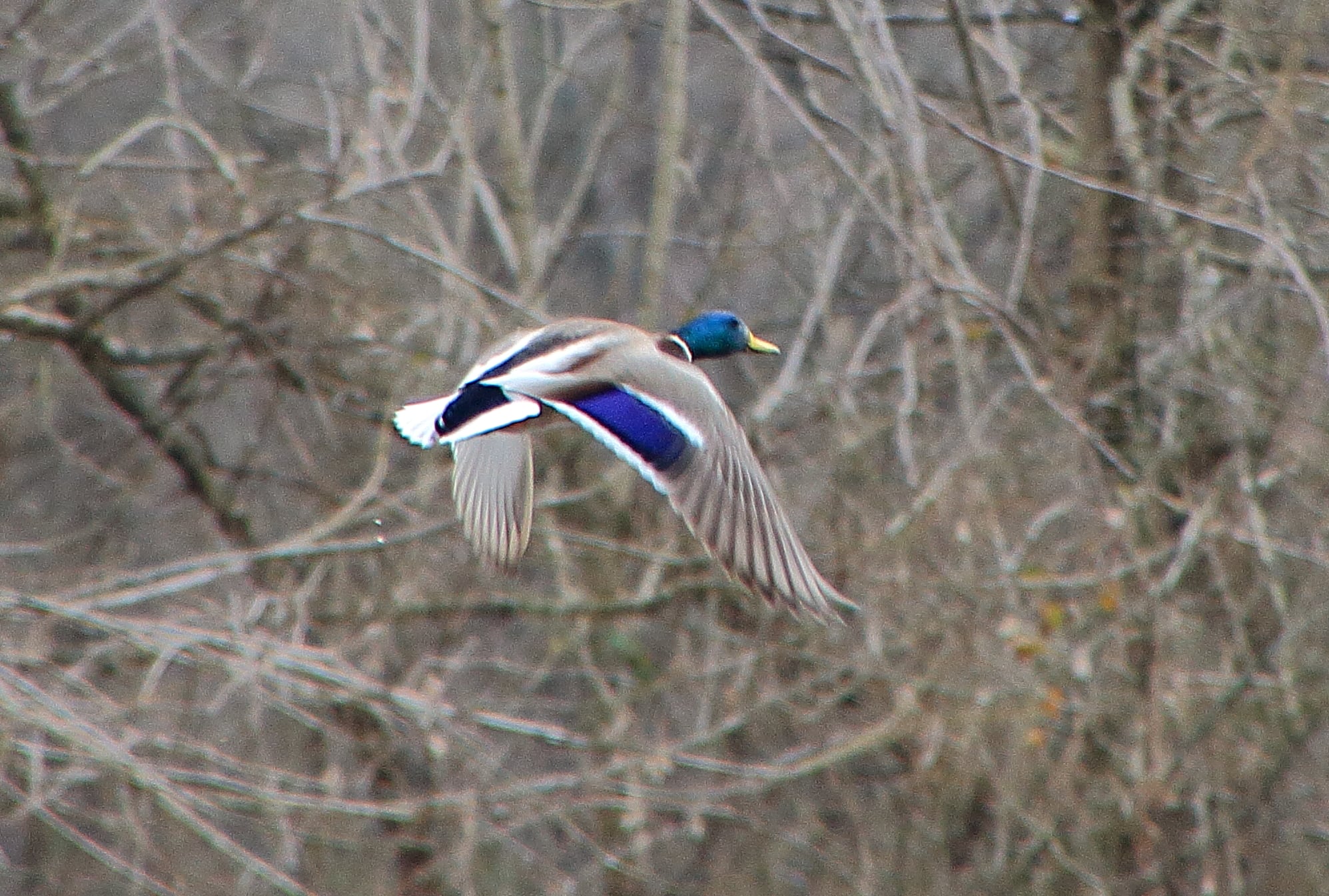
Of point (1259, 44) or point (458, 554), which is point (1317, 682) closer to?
point (1259, 44)

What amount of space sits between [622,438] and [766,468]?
3.03 metres

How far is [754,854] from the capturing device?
318 inches

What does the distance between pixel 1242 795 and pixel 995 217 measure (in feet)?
9.99

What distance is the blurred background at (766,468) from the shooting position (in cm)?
627

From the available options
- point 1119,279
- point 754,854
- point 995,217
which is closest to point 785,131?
point 995,217

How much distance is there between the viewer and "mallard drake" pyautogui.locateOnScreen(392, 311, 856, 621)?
3.47m

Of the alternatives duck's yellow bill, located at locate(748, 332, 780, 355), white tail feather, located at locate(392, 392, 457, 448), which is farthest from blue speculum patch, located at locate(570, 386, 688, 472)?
duck's yellow bill, located at locate(748, 332, 780, 355)

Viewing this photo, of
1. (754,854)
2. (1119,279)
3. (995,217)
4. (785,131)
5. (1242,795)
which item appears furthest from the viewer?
(785,131)

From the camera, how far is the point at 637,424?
12.3 ft

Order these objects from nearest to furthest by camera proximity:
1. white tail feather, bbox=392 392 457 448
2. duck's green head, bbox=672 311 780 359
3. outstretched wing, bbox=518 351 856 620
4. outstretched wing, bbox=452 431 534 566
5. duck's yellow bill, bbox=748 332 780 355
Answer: outstretched wing, bbox=518 351 856 620, white tail feather, bbox=392 392 457 448, outstretched wing, bbox=452 431 534 566, duck's yellow bill, bbox=748 332 780 355, duck's green head, bbox=672 311 780 359

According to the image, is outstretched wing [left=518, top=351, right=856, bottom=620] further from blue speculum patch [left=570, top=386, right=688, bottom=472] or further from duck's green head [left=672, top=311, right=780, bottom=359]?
duck's green head [left=672, top=311, right=780, bottom=359]

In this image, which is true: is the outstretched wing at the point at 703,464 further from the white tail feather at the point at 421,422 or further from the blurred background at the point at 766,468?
the blurred background at the point at 766,468

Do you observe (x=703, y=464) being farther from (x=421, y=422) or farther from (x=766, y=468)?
(x=766, y=468)

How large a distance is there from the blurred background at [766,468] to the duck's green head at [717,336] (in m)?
0.79
